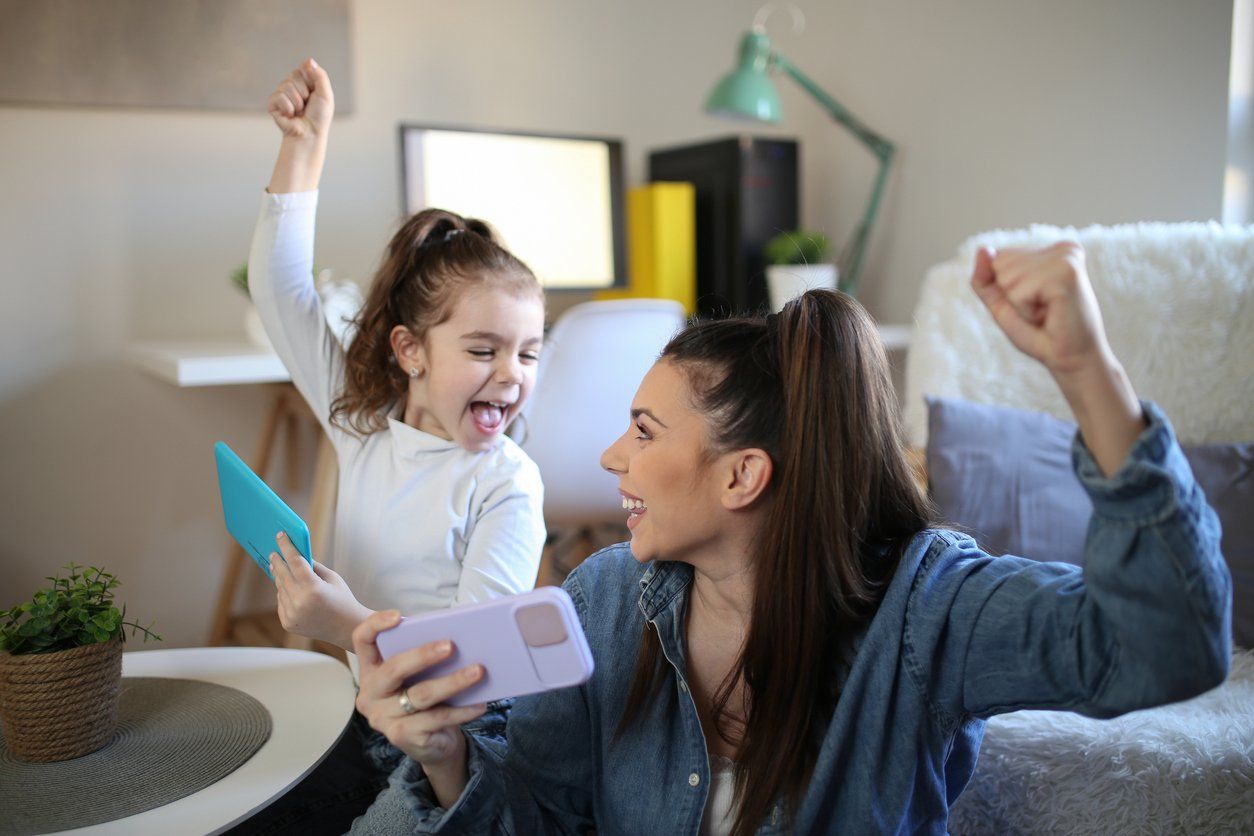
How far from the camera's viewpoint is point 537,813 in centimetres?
97

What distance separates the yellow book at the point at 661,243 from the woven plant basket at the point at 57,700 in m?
2.02

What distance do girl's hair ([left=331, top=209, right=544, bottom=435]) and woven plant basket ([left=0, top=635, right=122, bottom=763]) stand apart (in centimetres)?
43

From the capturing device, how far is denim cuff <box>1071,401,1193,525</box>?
2.12ft

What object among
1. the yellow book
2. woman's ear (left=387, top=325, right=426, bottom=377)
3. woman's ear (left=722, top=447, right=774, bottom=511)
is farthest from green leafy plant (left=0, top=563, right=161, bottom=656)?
the yellow book

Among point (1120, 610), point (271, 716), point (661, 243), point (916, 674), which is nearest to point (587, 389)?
point (661, 243)

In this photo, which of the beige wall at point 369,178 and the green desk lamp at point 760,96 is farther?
the green desk lamp at point 760,96

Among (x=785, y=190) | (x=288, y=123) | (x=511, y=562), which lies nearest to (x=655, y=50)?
(x=785, y=190)

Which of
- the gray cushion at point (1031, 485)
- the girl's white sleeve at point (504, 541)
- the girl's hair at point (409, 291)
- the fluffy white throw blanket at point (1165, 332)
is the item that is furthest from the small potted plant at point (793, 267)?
the girl's white sleeve at point (504, 541)

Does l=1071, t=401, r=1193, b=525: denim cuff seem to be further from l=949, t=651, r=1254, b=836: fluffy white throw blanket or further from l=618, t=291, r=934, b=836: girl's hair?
l=949, t=651, r=1254, b=836: fluffy white throw blanket

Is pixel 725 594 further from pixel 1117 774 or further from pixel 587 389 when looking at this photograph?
pixel 587 389

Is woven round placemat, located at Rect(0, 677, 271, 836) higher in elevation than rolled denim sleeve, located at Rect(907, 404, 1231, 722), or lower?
lower

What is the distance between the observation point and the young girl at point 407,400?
3.93 feet

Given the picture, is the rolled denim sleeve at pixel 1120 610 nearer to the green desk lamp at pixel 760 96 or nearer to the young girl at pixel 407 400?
the young girl at pixel 407 400

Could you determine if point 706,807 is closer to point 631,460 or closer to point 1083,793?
point 631,460
